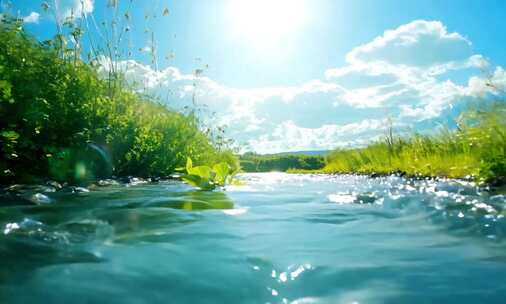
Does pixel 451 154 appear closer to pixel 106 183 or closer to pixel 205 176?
pixel 205 176

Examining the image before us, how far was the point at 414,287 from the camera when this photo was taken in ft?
5.70

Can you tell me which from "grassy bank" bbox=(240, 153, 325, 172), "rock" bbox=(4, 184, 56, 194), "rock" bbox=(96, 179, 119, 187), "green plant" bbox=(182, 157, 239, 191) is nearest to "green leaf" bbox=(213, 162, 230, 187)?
"green plant" bbox=(182, 157, 239, 191)

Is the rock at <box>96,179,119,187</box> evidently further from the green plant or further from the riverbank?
the riverbank

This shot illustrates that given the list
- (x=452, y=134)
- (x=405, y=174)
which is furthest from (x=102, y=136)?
(x=452, y=134)

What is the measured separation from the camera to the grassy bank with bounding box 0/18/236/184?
532 centimetres

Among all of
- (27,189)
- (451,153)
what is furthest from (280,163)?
(27,189)

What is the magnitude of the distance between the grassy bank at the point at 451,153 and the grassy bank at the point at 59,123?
5.62 m

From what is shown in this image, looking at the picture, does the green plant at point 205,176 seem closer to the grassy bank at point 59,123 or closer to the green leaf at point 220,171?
the green leaf at point 220,171

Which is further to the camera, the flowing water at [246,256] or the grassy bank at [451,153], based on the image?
the grassy bank at [451,153]

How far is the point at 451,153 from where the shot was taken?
1054cm

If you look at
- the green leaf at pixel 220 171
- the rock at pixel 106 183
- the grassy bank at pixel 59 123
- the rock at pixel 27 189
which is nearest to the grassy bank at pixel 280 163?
the grassy bank at pixel 59 123

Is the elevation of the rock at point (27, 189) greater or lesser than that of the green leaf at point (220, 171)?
lesser

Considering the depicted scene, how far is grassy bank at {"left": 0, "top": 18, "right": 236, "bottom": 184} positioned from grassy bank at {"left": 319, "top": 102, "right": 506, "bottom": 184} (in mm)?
5622

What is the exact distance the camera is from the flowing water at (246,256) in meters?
1.64
